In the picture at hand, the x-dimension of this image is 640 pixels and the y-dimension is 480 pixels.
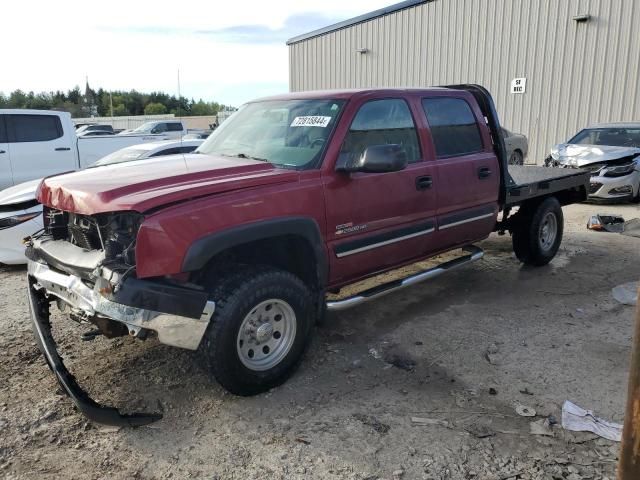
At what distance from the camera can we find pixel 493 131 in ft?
18.4

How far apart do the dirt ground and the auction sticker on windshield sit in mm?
1656

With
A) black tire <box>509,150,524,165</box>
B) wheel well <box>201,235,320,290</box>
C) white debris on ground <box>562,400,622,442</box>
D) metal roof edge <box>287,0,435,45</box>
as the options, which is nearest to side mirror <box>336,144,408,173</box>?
wheel well <box>201,235,320,290</box>

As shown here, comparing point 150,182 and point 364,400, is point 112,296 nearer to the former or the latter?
point 150,182

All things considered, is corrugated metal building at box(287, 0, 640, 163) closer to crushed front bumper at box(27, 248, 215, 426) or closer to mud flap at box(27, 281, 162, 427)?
crushed front bumper at box(27, 248, 215, 426)

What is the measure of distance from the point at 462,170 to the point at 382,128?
3.23 feet

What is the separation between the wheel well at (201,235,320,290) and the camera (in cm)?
353

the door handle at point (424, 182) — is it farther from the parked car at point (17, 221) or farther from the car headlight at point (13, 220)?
the car headlight at point (13, 220)

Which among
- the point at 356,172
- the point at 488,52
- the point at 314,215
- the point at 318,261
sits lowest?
the point at 318,261

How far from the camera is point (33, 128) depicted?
9.73 meters

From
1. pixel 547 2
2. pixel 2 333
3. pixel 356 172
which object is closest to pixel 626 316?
pixel 356 172

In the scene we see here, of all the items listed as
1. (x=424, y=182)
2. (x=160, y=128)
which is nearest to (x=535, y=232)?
(x=424, y=182)

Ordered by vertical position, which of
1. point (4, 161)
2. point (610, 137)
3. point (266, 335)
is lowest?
point (266, 335)

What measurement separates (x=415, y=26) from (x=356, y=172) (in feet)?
54.1

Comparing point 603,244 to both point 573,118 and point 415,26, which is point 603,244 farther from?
point 415,26
